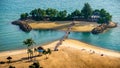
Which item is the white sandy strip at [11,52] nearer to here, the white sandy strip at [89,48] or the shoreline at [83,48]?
the shoreline at [83,48]

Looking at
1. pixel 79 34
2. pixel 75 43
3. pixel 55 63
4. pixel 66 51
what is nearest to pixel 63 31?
pixel 79 34

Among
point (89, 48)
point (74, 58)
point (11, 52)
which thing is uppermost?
point (11, 52)

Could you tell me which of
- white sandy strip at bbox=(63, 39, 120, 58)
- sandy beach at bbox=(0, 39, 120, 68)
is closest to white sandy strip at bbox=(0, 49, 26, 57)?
sandy beach at bbox=(0, 39, 120, 68)

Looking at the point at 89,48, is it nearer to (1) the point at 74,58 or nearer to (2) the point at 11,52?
(1) the point at 74,58

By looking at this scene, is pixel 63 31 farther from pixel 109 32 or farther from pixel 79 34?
pixel 109 32

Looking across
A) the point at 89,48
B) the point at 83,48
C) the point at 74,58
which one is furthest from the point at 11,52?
the point at 89,48

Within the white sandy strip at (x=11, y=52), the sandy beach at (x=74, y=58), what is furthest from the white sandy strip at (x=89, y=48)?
the white sandy strip at (x=11, y=52)

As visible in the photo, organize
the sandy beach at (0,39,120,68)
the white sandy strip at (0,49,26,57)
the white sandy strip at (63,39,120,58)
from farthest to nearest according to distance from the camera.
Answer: the white sandy strip at (63,39,120,58) → the white sandy strip at (0,49,26,57) → the sandy beach at (0,39,120,68)

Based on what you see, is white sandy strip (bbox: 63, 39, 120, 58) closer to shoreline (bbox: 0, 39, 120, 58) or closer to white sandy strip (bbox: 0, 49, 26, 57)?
shoreline (bbox: 0, 39, 120, 58)
